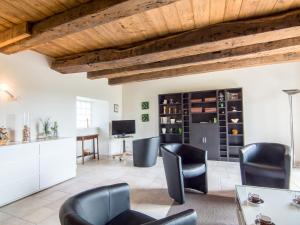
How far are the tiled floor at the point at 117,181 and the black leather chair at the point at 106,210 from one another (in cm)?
97

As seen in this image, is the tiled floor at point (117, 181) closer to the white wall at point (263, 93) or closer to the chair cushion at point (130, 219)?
the chair cushion at point (130, 219)

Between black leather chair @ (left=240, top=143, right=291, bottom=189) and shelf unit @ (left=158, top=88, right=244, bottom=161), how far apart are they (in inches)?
78.7

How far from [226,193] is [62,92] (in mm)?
3992

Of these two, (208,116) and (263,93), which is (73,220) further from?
(263,93)

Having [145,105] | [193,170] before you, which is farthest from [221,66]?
[145,105]

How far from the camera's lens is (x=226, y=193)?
10.3ft

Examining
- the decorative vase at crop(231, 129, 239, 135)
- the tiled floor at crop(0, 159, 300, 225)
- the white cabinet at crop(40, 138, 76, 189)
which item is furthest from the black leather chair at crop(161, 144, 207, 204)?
the decorative vase at crop(231, 129, 239, 135)

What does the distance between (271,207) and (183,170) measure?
126 cm

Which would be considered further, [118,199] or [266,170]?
[266,170]

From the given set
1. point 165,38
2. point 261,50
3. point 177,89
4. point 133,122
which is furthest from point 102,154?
point 261,50

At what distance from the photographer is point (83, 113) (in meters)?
6.11

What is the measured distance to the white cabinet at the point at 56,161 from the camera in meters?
3.37

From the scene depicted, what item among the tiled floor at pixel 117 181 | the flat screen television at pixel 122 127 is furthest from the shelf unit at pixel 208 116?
the flat screen television at pixel 122 127

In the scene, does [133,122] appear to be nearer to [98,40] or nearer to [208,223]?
[98,40]
